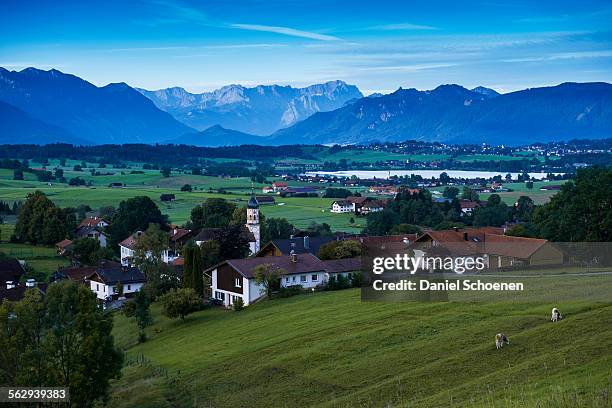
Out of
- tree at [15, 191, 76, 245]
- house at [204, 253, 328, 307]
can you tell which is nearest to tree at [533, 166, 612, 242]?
house at [204, 253, 328, 307]

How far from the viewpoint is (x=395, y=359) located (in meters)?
25.5

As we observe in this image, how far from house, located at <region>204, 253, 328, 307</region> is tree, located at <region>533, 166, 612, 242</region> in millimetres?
16125

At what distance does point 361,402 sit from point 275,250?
123 ft

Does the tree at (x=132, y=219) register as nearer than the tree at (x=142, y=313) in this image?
No

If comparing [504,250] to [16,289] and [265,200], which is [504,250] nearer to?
[16,289]

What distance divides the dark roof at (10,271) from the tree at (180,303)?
62.6 ft

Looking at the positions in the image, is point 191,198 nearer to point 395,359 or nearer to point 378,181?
point 378,181

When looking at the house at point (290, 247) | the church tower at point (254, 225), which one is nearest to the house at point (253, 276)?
the house at point (290, 247)

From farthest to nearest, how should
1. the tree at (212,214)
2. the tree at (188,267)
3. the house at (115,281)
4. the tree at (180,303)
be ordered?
the tree at (212,214), the house at (115,281), the tree at (188,267), the tree at (180,303)

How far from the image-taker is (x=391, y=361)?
25.4m

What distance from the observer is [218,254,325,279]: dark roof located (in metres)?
48.0

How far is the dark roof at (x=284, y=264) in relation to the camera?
4800 cm

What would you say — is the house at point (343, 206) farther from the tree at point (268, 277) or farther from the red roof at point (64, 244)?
the tree at point (268, 277)

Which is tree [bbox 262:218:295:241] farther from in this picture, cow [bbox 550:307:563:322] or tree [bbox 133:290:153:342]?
cow [bbox 550:307:563:322]
